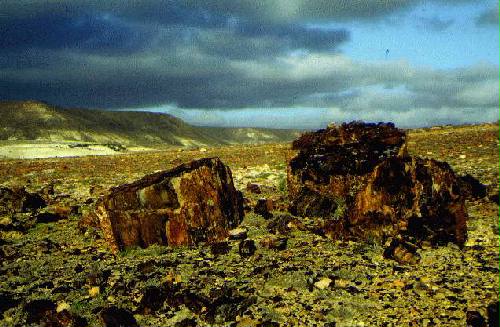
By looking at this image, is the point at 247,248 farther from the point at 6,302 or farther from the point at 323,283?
the point at 6,302

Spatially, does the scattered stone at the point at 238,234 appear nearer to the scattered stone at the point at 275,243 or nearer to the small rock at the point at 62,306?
the scattered stone at the point at 275,243

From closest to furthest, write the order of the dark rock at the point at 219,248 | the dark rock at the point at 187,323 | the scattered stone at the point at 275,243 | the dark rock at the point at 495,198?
the dark rock at the point at 187,323 < the dark rock at the point at 219,248 < the scattered stone at the point at 275,243 < the dark rock at the point at 495,198

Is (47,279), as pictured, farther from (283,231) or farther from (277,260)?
(283,231)

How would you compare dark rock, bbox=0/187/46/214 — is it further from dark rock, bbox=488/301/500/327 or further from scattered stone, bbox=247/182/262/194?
dark rock, bbox=488/301/500/327

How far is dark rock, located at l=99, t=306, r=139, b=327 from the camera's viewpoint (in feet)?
17.1

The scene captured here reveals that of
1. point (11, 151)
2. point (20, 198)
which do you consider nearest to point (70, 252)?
point (20, 198)

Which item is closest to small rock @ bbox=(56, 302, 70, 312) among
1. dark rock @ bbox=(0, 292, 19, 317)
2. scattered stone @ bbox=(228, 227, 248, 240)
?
dark rock @ bbox=(0, 292, 19, 317)

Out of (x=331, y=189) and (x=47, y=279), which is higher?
(x=331, y=189)

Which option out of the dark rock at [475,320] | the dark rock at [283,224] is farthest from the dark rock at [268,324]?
the dark rock at [283,224]

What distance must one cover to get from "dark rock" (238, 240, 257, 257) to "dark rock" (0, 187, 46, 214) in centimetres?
841

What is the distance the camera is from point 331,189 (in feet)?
37.7

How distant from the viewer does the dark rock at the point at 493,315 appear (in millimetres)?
4691

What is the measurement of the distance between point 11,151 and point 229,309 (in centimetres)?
6487

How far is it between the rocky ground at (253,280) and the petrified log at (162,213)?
0.31 meters
